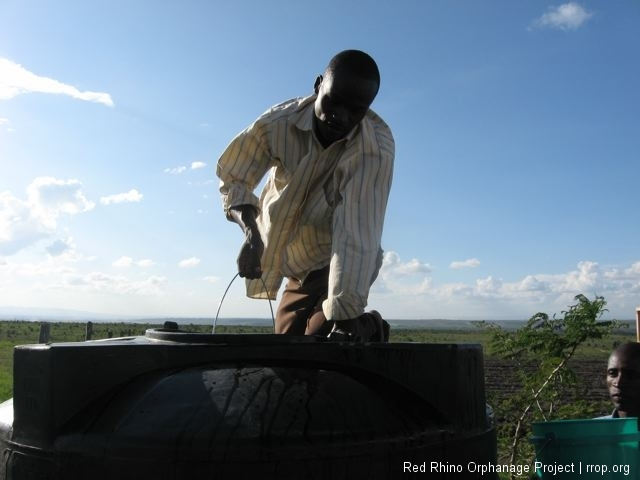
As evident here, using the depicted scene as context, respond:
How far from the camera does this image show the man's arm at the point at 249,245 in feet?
7.86

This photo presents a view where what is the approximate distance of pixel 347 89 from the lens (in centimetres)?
227

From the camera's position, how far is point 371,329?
2189 millimetres

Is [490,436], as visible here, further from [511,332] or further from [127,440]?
[511,332]

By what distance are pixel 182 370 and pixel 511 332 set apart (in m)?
4.42

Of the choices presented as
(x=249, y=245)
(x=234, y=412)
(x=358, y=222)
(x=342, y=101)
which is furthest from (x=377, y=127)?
(x=234, y=412)

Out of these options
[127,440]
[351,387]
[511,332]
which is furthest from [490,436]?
[511,332]

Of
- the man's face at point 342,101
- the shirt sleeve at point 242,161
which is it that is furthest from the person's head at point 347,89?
the shirt sleeve at point 242,161

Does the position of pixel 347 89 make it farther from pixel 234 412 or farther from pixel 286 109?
pixel 234 412

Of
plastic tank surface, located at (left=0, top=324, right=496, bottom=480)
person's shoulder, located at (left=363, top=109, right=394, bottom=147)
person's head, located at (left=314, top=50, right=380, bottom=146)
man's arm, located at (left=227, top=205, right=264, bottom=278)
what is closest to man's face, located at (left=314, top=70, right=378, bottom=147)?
person's head, located at (left=314, top=50, right=380, bottom=146)

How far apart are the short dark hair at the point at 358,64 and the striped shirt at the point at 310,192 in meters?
0.29

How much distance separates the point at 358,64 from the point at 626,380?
6.51 ft

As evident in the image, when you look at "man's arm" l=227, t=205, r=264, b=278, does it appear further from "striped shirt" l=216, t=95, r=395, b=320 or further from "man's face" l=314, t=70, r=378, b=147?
"man's face" l=314, t=70, r=378, b=147

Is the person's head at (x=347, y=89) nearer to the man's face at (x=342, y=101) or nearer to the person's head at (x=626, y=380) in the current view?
→ the man's face at (x=342, y=101)

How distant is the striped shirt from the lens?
2.29 meters
